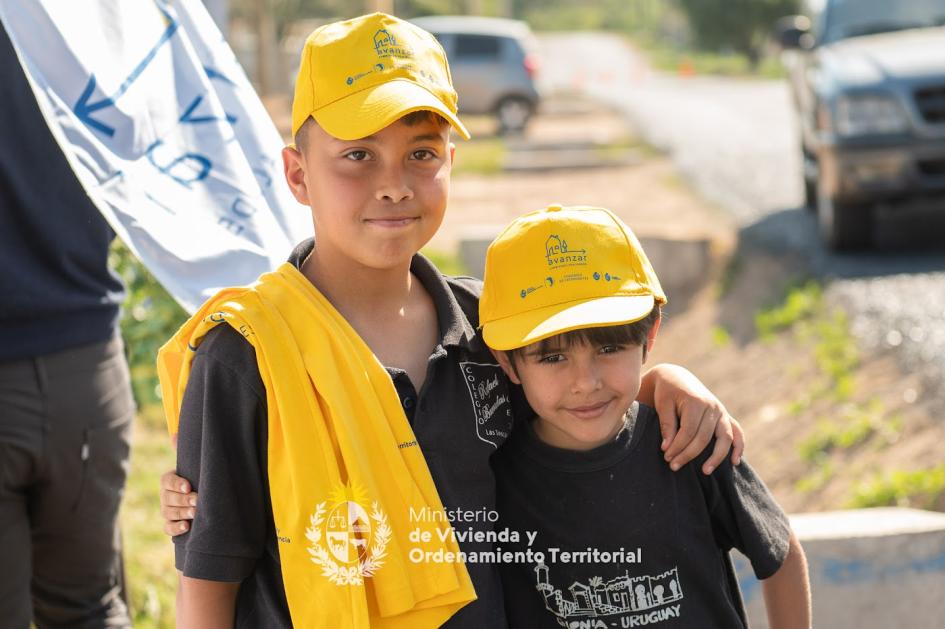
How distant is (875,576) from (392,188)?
2.49m

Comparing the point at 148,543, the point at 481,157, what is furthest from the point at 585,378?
the point at 481,157

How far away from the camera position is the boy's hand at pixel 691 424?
92.0 inches

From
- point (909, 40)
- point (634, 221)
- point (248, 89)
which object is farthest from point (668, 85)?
point (248, 89)

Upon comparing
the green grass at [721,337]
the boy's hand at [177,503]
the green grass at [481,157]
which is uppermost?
the green grass at [481,157]

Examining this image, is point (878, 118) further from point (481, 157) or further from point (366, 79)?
point (481, 157)

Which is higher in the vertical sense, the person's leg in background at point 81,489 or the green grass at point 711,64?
the green grass at point 711,64

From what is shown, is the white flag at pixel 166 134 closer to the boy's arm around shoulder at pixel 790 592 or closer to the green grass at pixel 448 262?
the boy's arm around shoulder at pixel 790 592

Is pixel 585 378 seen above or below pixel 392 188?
below

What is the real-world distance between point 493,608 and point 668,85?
3309 centimetres

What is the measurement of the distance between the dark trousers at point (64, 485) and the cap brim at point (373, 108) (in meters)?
1.08

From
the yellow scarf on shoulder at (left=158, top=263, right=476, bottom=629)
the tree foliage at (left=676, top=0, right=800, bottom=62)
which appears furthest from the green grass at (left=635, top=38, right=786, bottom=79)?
the yellow scarf on shoulder at (left=158, top=263, right=476, bottom=629)

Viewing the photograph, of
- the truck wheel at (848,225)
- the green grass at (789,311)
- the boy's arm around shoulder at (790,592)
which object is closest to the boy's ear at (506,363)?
the boy's arm around shoulder at (790,592)

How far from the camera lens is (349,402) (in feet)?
6.80

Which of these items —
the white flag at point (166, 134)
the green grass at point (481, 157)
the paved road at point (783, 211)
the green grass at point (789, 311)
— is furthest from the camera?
the green grass at point (481, 157)
